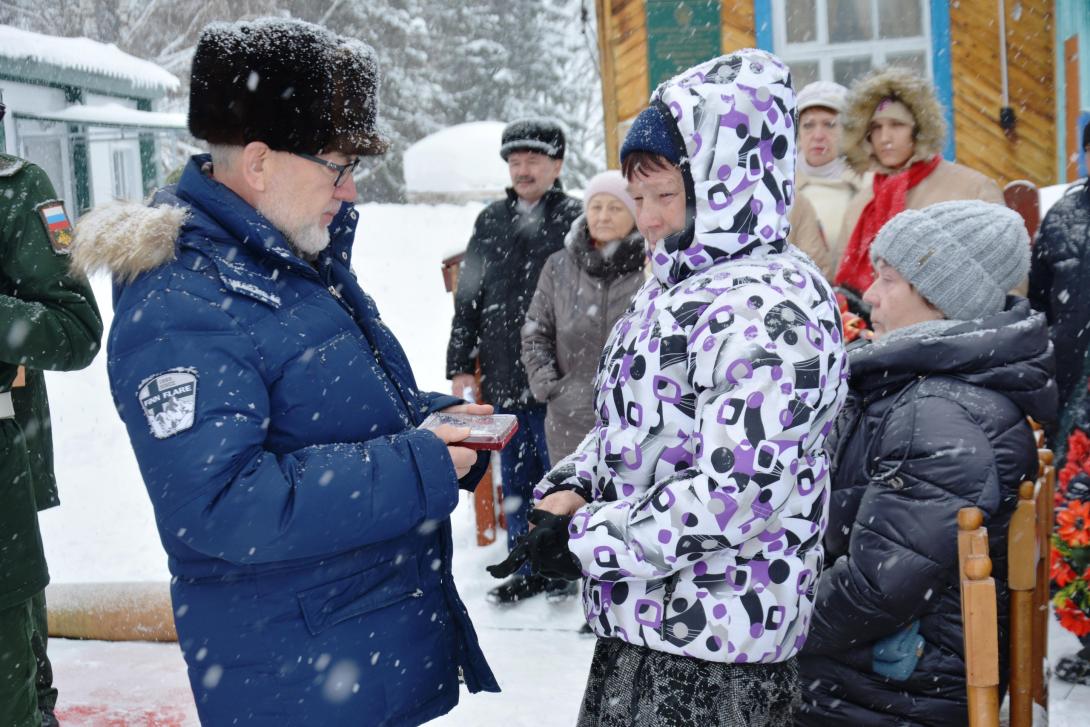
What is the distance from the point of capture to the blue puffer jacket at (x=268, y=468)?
1.83 m

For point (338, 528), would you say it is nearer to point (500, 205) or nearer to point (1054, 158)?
point (500, 205)

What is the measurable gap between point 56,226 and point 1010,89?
265 inches

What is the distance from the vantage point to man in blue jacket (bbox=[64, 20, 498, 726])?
1.84 m

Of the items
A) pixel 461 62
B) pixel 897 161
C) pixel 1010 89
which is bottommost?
pixel 897 161

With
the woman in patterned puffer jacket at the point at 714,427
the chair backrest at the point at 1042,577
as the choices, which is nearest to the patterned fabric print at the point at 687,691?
the woman in patterned puffer jacket at the point at 714,427

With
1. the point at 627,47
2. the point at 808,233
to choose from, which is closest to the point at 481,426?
the point at 808,233

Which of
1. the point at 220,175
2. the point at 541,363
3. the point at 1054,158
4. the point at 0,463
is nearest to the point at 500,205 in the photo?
the point at 541,363

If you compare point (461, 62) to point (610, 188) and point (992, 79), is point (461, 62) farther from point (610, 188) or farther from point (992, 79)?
point (610, 188)

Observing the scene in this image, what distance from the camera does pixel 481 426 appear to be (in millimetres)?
2203

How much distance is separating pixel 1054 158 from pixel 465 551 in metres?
5.14

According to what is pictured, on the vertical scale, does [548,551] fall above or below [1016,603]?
above

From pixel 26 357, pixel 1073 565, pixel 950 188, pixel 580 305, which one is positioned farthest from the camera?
pixel 580 305

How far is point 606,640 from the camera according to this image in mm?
2137

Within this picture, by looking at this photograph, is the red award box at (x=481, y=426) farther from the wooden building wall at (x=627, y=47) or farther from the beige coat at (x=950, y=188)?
the wooden building wall at (x=627, y=47)
